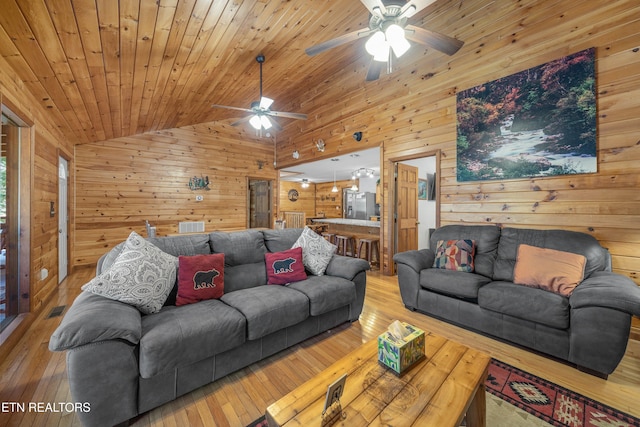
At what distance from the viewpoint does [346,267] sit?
2678 millimetres

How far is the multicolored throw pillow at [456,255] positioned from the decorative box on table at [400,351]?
1779 millimetres

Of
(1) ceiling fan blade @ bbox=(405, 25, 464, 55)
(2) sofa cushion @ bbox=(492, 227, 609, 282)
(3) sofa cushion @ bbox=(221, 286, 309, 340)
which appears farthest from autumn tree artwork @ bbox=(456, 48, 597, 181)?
(3) sofa cushion @ bbox=(221, 286, 309, 340)

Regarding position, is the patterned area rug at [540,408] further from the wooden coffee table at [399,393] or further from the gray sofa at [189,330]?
the gray sofa at [189,330]

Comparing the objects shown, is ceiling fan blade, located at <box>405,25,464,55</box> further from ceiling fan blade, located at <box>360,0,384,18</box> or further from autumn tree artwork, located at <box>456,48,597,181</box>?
autumn tree artwork, located at <box>456,48,597,181</box>

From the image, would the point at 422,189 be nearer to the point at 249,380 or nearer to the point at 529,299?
the point at 529,299

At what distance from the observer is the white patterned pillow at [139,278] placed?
5.56ft

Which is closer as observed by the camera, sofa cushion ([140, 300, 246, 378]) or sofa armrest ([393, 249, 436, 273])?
sofa cushion ([140, 300, 246, 378])

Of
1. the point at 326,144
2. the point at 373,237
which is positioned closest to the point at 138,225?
the point at 326,144

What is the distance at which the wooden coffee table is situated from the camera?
3.28ft

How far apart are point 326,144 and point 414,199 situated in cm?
216

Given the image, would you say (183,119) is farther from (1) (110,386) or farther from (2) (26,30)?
(1) (110,386)

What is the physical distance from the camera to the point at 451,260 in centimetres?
294

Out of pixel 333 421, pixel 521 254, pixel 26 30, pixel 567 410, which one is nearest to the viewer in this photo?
pixel 333 421

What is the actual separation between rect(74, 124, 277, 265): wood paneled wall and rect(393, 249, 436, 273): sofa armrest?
4.89 metres
